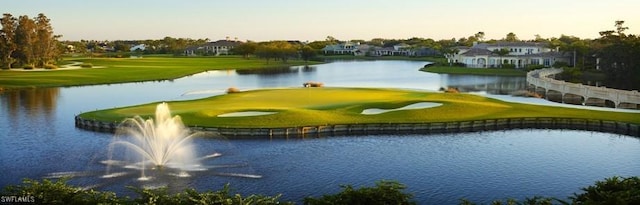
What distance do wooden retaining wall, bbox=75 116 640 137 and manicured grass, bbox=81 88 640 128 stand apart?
3.44ft

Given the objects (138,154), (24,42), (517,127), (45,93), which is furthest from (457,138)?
(24,42)

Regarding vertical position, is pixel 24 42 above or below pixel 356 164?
above

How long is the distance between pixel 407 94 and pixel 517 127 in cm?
1866

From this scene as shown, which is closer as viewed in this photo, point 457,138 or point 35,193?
point 35,193

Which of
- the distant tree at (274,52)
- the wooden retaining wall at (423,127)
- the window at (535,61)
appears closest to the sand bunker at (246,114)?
the wooden retaining wall at (423,127)

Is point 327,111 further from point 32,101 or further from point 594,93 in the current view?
point 32,101

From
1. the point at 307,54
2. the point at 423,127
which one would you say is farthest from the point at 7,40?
the point at 423,127

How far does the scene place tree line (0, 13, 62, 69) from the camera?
100750 millimetres

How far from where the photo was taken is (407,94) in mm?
56250

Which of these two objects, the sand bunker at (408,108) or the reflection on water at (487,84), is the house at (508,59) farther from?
the sand bunker at (408,108)

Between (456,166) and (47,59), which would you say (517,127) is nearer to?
(456,166)

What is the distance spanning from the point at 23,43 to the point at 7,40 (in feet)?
8.57

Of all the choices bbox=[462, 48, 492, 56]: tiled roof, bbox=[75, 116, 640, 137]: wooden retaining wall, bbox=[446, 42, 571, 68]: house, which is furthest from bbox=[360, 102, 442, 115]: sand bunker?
bbox=[462, 48, 492, 56]: tiled roof

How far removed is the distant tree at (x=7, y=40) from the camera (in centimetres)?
9988
